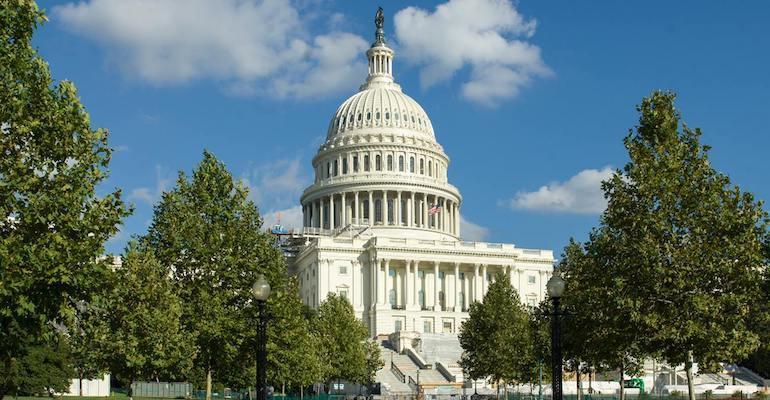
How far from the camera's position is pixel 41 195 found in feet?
92.4

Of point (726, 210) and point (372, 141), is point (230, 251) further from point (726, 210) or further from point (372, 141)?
point (372, 141)

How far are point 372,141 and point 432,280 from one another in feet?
101

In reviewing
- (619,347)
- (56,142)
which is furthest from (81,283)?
(619,347)

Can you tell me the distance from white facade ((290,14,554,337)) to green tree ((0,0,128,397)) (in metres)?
107

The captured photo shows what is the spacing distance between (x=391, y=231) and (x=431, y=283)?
14.5 metres

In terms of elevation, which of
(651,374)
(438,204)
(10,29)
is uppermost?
(438,204)

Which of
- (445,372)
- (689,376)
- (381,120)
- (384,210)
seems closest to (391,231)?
(384,210)

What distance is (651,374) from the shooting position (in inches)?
4493

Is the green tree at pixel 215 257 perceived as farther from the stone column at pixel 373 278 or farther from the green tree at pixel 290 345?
the stone column at pixel 373 278

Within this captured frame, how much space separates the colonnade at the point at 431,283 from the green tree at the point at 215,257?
103700mm

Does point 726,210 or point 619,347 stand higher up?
point 726,210

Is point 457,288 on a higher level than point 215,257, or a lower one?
higher

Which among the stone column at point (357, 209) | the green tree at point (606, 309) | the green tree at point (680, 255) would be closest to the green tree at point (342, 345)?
the green tree at point (606, 309)

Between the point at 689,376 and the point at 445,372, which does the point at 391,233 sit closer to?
the point at 445,372
